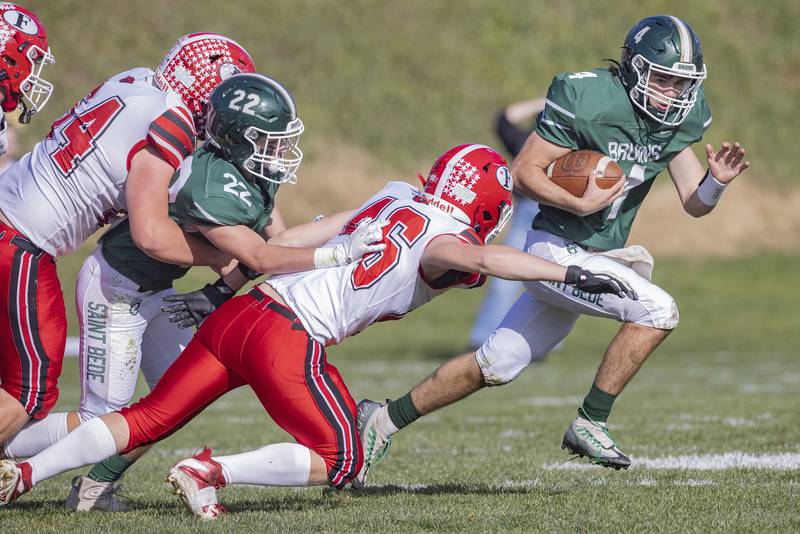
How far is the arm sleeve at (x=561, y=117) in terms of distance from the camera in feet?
14.8

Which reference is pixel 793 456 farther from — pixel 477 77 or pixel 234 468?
pixel 477 77

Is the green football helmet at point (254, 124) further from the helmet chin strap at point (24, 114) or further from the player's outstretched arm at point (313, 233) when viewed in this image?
the helmet chin strap at point (24, 114)

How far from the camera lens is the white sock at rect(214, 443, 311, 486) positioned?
11.8 feet

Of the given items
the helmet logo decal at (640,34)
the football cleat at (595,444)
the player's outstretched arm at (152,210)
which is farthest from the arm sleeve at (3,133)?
the helmet logo decal at (640,34)

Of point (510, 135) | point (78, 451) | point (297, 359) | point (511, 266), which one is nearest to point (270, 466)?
point (297, 359)

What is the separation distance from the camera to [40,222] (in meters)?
3.97

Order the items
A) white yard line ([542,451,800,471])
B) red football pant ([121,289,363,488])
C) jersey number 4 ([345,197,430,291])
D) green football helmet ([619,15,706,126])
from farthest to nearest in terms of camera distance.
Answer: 1. white yard line ([542,451,800,471])
2. green football helmet ([619,15,706,126])
3. jersey number 4 ([345,197,430,291])
4. red football pant ([121,289,363,488])

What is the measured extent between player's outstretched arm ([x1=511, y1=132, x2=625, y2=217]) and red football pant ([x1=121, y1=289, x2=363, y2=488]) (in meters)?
1.19

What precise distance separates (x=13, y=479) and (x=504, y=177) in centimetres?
195

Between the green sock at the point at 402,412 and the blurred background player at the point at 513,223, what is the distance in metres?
5.34

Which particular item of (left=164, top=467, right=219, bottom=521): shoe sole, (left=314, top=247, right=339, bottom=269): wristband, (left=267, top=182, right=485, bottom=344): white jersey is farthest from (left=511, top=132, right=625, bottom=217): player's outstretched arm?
(left=164, top=467, right=219, bottom=521): shoe sole

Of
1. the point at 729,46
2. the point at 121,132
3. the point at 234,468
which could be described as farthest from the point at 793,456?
the point at 729,46

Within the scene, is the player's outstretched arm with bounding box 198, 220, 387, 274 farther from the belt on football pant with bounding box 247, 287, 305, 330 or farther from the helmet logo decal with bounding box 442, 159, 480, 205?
the helmet logo decal with bounding box 442, 159, 480, 205

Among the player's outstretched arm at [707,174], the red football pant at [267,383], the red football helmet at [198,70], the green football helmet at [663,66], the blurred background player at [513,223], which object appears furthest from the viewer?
the blurred background player at [513,223]
